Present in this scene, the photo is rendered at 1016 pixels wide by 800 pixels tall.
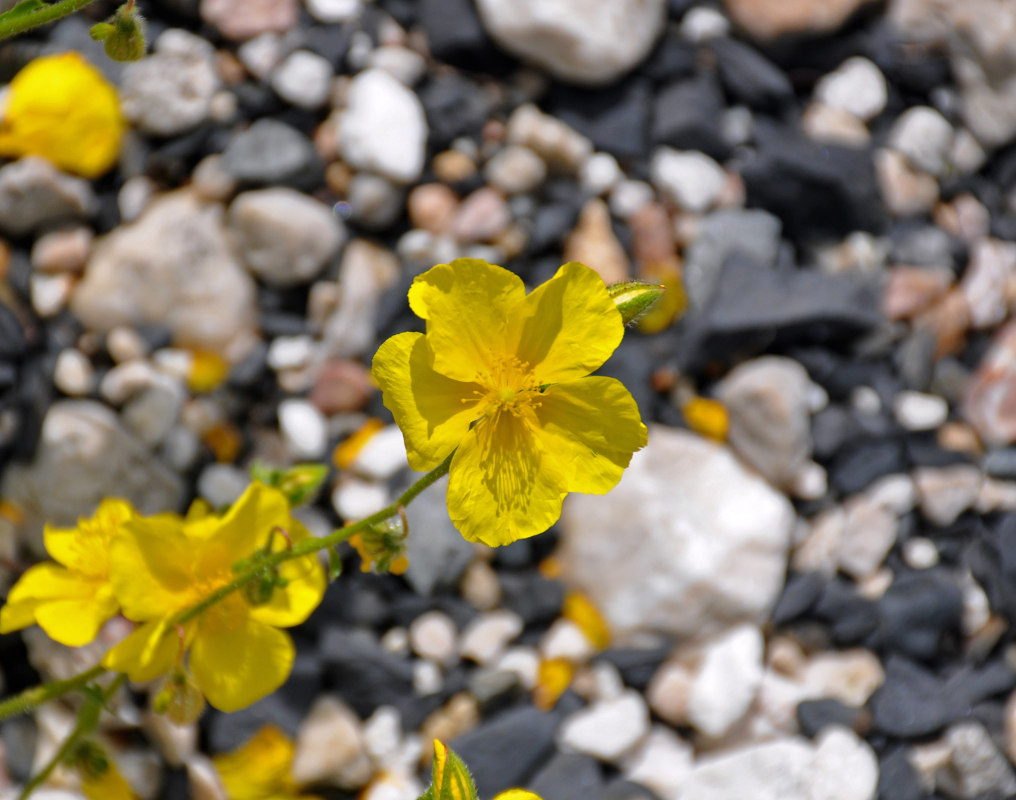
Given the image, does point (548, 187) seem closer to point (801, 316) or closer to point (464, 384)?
point (801, 316)

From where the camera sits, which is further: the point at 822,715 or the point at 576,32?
the point at 576,32

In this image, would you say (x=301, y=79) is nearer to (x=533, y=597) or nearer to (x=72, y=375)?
(x=72, y=375)

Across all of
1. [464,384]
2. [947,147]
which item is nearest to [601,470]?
[464,384]

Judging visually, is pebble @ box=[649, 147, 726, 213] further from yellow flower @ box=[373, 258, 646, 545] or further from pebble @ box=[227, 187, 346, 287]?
yellow flower @ box=[373, 258, 646, 545]

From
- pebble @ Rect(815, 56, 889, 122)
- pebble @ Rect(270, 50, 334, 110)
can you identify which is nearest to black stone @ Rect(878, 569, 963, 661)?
pebble @ Rect(815, 56, 889, 122)

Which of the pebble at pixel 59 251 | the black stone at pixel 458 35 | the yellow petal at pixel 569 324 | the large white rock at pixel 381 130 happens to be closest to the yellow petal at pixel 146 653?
the yellow petal at pixel 569 324

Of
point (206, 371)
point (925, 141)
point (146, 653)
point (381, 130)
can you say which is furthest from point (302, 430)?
point (925, 141)
